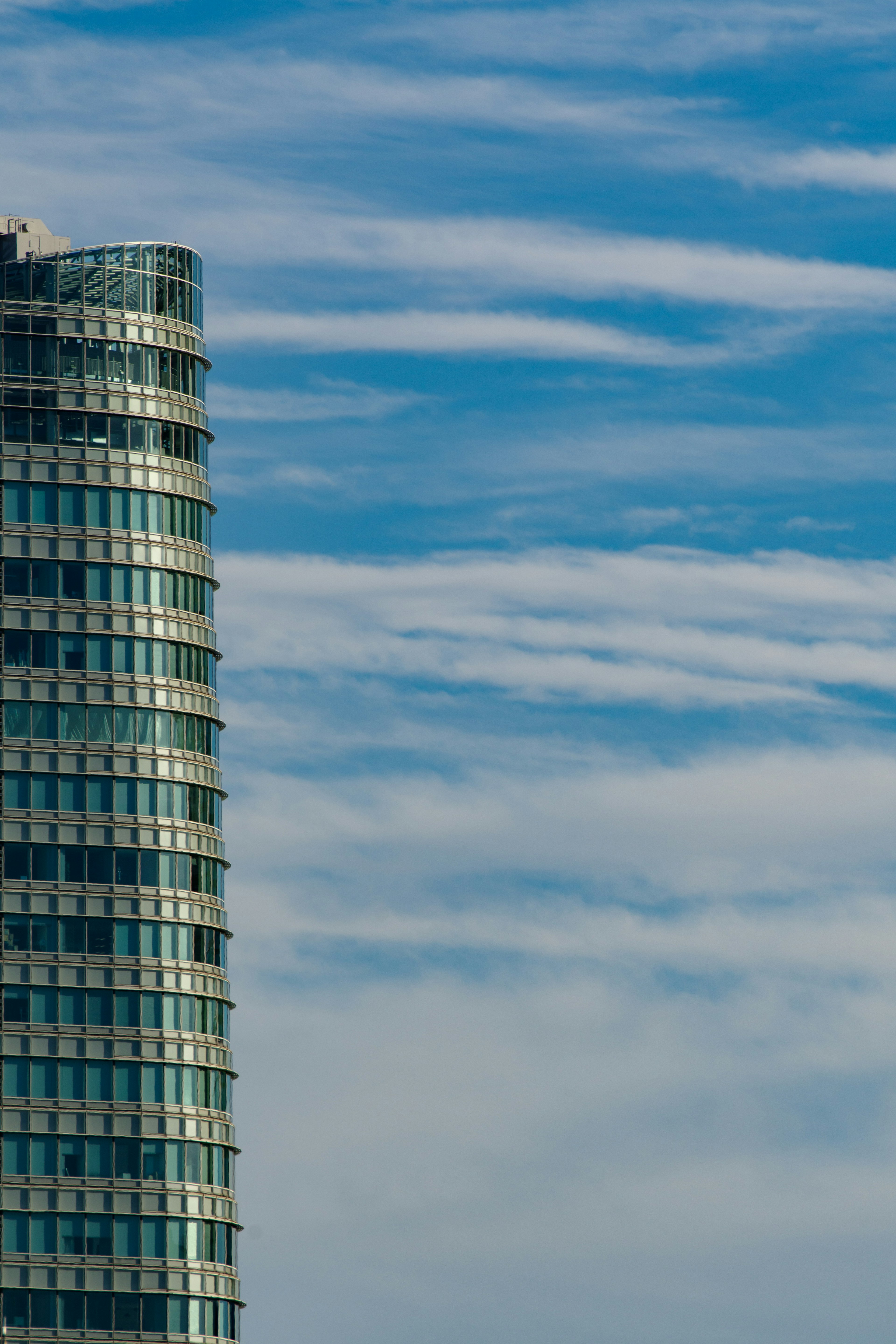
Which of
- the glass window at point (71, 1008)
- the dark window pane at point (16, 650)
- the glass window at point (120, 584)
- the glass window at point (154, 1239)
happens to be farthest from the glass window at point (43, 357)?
the glass window at point (154, 1239)

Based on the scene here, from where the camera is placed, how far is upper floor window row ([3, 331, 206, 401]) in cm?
19512

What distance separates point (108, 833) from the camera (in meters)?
190

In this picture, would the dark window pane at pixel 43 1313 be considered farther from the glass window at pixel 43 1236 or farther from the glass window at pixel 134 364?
the glass window at pixel 134 364

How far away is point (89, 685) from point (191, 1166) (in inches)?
1447

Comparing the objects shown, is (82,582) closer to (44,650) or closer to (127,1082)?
(44,650)

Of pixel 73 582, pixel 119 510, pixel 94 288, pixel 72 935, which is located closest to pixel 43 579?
pixel 73 582

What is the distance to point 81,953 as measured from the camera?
18850 cm

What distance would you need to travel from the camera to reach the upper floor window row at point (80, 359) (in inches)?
7682

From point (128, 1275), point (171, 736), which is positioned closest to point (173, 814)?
point (171, 736)

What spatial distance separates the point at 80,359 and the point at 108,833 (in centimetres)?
3684

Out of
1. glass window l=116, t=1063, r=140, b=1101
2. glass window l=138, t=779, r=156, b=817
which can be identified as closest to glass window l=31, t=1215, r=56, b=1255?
glass window l=116, t=1063, r=140, b=1101

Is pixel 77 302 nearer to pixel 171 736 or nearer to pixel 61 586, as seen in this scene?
pixel 61 586

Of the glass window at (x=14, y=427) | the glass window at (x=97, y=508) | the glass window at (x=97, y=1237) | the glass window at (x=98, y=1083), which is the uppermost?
the glass window at (x=14, y=427)

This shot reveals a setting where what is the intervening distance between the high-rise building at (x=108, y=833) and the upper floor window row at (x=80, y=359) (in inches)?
6.1
